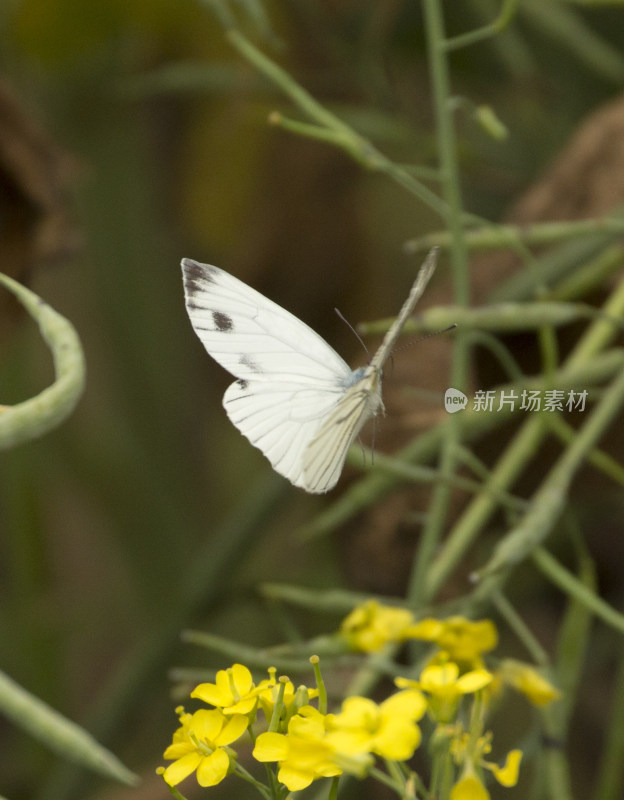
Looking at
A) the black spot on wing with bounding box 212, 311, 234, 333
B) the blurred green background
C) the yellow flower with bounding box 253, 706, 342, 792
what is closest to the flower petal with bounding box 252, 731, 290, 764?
the yellow flower with bounding box 253, 706, 342, 792

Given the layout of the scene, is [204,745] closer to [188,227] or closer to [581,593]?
[581,593]

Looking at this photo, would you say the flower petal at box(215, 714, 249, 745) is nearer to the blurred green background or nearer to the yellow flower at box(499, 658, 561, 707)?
the yellow flower at box(499, 658, 561, 707)

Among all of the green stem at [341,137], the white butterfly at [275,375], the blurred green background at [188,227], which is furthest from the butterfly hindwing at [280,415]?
the blurred green background at [188,227]

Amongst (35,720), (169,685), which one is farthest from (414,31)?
(35,720)

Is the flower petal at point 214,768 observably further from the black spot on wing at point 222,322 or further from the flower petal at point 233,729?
the black spot on wing at point 222,322

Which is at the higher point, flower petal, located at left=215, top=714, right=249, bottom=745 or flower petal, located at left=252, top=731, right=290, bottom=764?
flower petal, located at left=252, top=731, right=290, bottom=764

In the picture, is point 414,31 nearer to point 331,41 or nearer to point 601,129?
point 331,41
